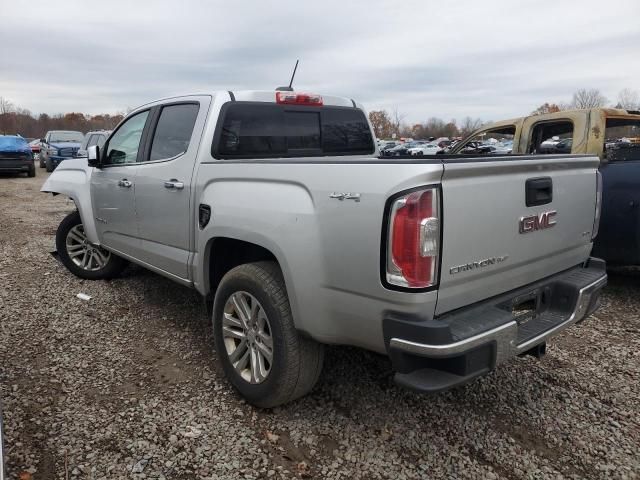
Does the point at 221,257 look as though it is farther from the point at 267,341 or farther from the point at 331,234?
the point at 331,234

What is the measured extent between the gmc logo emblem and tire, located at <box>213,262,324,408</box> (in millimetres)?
1255

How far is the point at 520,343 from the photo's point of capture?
249cm

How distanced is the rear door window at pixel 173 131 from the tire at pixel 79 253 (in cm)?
195

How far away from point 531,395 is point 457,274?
149cm

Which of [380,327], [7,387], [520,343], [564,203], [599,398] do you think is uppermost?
[564,203]

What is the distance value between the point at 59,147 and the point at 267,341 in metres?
21.6

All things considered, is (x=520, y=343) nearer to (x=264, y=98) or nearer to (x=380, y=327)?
(x=380, y=327)

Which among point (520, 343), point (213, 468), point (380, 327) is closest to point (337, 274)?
point (380, 327)

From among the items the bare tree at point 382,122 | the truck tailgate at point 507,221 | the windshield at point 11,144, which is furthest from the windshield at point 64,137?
the bare tree at point 382,122

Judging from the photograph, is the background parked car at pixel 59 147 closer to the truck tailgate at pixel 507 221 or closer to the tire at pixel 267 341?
the tire at pixel 267 341

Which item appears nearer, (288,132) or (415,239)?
(415,239)

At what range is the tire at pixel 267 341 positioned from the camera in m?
2.75

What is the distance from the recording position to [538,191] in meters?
2.63

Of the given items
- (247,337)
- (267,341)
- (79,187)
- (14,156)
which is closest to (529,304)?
(267,341)
